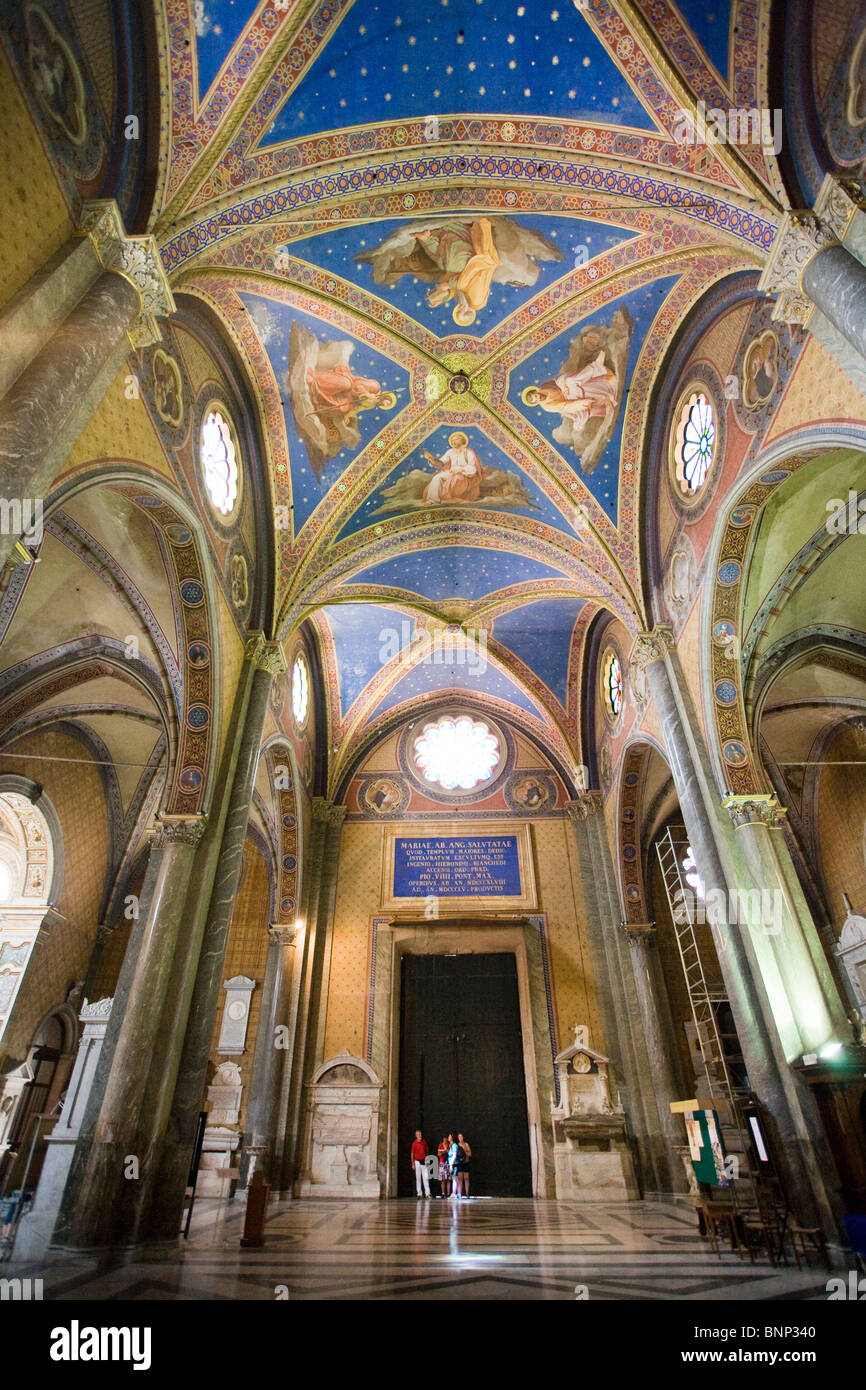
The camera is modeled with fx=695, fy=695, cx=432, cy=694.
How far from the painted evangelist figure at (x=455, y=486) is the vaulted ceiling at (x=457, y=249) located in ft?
0.13

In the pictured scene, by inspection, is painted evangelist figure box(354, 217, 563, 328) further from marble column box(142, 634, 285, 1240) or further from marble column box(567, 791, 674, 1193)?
marble column box(567, 791, 674, 1193)

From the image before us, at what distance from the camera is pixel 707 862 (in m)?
8.37

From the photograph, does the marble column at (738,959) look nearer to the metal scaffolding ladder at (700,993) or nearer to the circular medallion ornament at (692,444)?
the circular medallion ornament at (692,444)

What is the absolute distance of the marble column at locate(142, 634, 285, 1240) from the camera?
6781 mm

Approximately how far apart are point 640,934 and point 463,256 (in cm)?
1185

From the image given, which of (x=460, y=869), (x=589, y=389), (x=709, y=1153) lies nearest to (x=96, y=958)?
(x=460, y=869)

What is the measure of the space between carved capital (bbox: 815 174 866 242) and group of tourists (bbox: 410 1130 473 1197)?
14236 millimetres

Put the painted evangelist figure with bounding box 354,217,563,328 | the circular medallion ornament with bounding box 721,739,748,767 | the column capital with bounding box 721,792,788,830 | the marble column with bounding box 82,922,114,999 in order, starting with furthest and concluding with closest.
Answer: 1. the marble column with bounding box 82,922,114,999
2. the painted evangelist figure with bounding box 354,217,563,328
3. the circular medallion ornament with bounding box 721,739,748,767
4. the column capital with bounding box 721,792,788,830

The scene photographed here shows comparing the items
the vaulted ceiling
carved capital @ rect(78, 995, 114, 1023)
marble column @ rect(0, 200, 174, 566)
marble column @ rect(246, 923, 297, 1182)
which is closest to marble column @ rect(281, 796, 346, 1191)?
marble column @ rect(246, 923, 297, 1182)

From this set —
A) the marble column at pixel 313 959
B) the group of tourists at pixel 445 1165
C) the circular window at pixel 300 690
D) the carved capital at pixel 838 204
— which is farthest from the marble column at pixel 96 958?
the carved capital at pixel 838 204

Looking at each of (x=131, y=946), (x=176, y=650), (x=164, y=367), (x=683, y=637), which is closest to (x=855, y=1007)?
(x=683, y=637)

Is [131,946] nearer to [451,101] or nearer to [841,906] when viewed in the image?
[451,101]

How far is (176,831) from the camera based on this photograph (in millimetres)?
8398

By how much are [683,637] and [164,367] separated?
7455 millimetres
